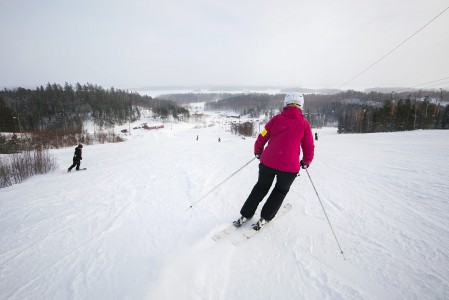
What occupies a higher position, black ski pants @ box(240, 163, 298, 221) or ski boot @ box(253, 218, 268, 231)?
black ski pants @ box(240, 163, 298, 221)

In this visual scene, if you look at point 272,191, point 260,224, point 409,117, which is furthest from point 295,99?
point 409,117

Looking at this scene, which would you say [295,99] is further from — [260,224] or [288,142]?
[260,224]

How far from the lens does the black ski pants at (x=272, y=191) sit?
2.99 metres

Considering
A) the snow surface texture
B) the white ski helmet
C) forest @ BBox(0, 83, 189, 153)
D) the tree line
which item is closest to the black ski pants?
the snow surface texture

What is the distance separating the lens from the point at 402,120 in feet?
155

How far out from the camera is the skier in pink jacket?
2.94m

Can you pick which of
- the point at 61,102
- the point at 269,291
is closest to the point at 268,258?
the point at 269,291

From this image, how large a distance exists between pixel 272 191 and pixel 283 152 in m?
0.61

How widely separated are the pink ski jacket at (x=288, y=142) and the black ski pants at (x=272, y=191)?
9 centimetres

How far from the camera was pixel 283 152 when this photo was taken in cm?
294

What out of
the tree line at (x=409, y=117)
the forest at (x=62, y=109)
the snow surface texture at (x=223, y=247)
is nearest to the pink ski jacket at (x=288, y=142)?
the snow surface texture at (x=223, y=247)

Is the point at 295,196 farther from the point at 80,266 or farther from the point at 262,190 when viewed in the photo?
the point at 80,266

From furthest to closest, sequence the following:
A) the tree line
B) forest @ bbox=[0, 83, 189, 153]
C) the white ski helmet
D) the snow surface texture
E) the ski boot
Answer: forest @ bbox=[0, 83, 189, 153], the tree line, the ski boot, the white ski helmet, the snow surface texture

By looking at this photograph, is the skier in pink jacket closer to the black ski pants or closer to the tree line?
the black ski pants
